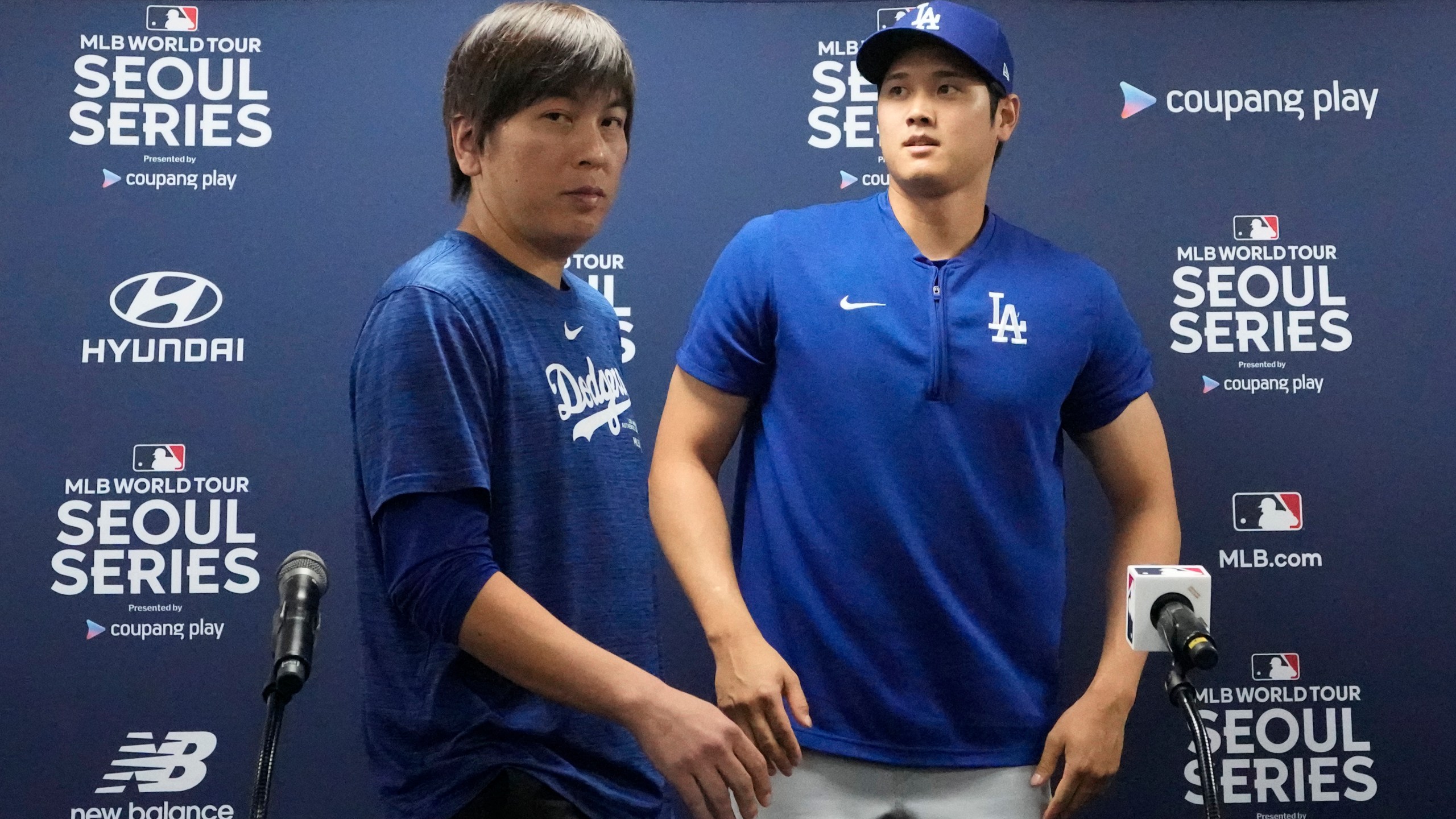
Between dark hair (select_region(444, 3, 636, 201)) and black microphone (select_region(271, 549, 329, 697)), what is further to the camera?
dark hair (select_region(444, 3, 636, 201))

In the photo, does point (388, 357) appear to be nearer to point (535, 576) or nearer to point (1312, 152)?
point (535, 576)

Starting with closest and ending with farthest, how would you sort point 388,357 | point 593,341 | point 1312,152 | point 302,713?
point 388,357
point 593,341
point 302,713
point 1312,152

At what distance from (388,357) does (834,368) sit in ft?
2.21

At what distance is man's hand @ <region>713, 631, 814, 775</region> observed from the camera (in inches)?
57.4

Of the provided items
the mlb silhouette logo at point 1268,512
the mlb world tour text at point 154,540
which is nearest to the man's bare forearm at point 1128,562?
the mlb silhouette logo at point 1268,512

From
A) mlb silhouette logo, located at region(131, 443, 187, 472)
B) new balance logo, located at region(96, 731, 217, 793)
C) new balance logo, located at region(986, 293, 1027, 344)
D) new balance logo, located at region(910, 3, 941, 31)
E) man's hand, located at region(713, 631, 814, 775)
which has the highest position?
new balance logo, located at region(910, 3, 941, 31)

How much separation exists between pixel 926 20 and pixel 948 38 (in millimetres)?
47

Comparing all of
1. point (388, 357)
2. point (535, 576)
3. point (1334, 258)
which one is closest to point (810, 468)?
point (535, 576)

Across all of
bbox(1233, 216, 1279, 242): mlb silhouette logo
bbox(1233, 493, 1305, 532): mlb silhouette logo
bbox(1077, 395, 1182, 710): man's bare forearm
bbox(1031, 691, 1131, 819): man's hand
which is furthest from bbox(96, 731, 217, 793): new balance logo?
bbox(1233, 216, 1279, 242): mlb silhouette logo

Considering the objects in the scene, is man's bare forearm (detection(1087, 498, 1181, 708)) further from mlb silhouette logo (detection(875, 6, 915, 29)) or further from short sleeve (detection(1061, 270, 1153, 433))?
mlb silhouette logo (detection(875, 6, 915, 29))

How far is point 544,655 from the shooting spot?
1.13 metres

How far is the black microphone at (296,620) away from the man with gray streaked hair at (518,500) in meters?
0.08

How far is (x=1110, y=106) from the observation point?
2244 mm

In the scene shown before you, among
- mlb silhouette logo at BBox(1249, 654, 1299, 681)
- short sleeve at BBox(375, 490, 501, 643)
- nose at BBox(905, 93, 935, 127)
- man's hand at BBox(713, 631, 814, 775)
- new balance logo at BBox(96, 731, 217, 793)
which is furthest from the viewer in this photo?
mlb silhouette logo at BBox(1249, 654, 1299, 681)
